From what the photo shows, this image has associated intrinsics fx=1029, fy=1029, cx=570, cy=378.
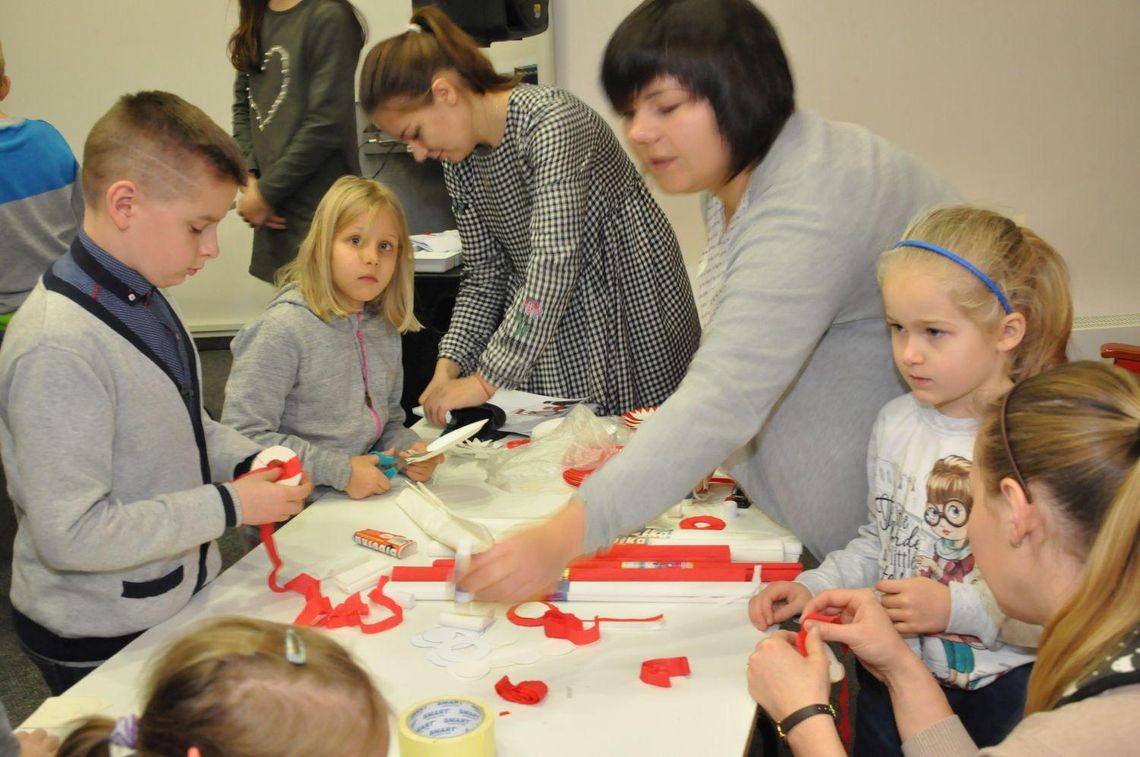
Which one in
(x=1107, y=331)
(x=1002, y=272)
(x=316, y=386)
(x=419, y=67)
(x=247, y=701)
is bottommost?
(x=1107, y=331)

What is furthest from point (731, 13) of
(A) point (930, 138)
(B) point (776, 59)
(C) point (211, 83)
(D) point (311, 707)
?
(C) point (211, 83)

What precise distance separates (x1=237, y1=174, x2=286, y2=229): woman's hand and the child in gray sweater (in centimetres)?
87

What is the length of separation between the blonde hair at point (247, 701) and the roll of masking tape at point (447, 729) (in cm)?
9

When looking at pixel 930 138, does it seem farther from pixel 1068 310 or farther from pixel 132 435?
pixel 132 435

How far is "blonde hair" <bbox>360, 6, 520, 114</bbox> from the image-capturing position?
2246 mm

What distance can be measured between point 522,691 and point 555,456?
31.1 inches

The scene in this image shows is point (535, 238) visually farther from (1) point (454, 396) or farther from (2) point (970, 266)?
(2) point (970, 266)

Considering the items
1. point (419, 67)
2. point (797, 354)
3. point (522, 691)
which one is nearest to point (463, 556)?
point (522, 691)

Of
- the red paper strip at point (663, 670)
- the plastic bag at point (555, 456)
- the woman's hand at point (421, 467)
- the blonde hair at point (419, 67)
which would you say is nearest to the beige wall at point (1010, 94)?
the blonde hair at point (419, 67)

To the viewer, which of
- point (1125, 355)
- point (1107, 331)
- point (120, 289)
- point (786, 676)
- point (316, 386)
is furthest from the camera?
point (1107, 331)

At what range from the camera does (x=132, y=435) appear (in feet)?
5.04

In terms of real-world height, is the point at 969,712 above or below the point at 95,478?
below

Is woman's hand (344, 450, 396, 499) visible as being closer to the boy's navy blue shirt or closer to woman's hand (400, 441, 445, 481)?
woman's hand (400, 441, 445, 481)

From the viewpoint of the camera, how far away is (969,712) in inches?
58.7
